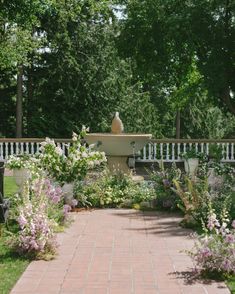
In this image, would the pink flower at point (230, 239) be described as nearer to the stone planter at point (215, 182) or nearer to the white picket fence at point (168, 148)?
the stone planter at point (215, 182)

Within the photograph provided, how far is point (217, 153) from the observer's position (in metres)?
13.8

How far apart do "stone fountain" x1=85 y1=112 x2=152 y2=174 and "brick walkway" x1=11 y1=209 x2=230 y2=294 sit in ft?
12.5

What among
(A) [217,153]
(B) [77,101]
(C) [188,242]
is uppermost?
(B) [77,101]

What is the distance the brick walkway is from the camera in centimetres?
487

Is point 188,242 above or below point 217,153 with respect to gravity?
below

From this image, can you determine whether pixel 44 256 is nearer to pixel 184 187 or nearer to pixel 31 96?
pixel 184 187

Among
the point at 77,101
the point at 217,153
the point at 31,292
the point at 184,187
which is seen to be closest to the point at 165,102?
the point at 77,101

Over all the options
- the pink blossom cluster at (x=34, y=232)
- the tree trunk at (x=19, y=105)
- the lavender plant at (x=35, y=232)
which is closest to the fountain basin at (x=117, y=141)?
the lavender plant at (x=35, y=232)

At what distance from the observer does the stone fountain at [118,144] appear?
11914 mm

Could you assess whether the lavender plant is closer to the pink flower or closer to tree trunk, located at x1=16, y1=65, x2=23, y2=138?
the pink flower

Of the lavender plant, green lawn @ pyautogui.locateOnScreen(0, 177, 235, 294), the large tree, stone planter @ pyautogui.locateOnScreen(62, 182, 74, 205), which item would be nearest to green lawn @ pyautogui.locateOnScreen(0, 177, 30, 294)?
green lawn @ pyautogui.locateOnScreen(0, 177, 235, 294)

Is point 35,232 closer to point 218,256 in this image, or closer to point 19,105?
point 218,256

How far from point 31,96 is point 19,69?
1.87 metres

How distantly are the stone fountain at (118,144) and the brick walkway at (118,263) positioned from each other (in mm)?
3823
